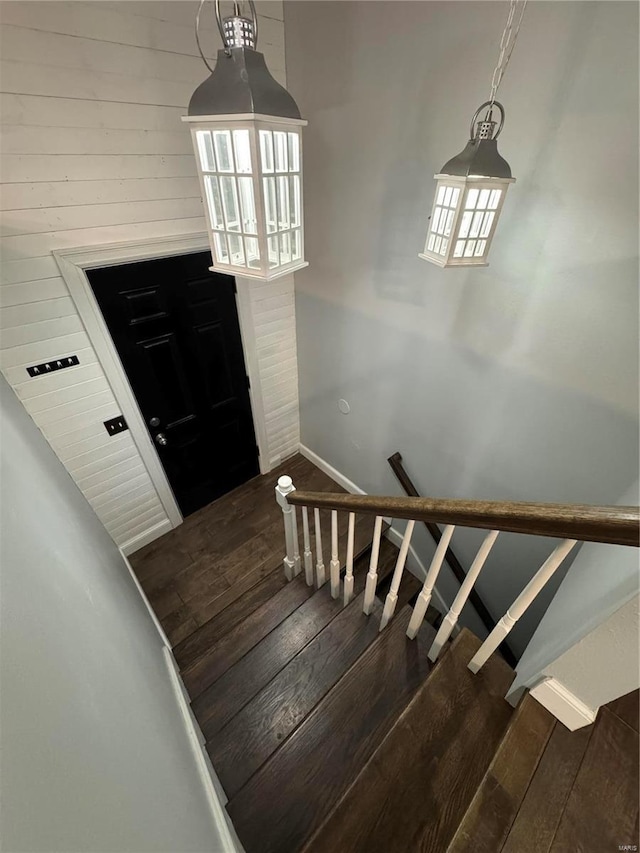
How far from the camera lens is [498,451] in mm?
1834

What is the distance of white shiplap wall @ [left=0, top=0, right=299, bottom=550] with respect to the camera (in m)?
1.39

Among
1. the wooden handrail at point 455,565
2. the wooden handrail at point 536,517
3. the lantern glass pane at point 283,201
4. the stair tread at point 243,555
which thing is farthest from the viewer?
the wooden handrail at point 455,565

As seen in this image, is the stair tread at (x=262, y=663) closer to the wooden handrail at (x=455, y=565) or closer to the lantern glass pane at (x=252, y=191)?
the wooden handrail at (x=455, y=565)

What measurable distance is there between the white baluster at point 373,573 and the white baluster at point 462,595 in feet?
1.00

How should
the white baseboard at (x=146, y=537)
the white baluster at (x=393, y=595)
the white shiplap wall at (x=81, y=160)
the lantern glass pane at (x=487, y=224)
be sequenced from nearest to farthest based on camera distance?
the lantern glass pane at (x=487, y=224) → the white baluster at (x=393, y=595) → the white shiplap wall at (x=81, y=160) → the white baseboard at (x=146, y=537)

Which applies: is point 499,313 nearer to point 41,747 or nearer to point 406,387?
point 406,387

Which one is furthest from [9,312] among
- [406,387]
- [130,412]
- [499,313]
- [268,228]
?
[499,313]

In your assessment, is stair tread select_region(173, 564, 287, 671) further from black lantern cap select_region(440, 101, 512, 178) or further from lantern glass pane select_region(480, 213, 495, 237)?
black lantern cap select_region(440, 101, 512, 178)

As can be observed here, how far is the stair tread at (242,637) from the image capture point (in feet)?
5.41

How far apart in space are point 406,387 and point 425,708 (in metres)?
1.60

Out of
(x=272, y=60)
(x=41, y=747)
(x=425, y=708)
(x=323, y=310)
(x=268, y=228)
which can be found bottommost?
(x=425, y=708)

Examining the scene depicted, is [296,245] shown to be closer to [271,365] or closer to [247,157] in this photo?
[247,157]

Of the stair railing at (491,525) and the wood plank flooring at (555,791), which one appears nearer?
the stair railing at (491,525)

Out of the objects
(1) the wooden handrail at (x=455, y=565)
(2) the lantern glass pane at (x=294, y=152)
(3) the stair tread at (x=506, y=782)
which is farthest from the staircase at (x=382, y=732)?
(2) the lantern glass pane at (x=294, y=152)
